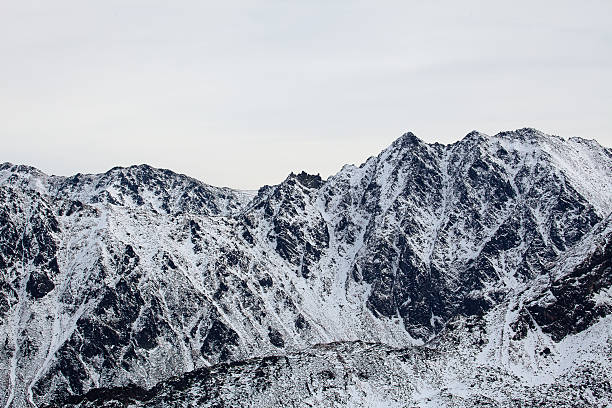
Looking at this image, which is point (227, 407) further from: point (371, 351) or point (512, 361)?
point (512, 361)

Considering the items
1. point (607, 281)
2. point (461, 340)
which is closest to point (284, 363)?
point (461, 340)

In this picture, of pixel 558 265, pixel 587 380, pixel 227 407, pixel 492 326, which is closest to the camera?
pixel 227 407

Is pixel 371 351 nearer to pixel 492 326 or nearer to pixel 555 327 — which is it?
pixel 492 326

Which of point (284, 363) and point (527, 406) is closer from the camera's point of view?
point (527, 406)

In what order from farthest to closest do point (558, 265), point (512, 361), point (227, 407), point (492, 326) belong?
point (558, 265), point (492, 326), point (512, 361), point (227, 407)

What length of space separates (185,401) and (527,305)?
77945mm

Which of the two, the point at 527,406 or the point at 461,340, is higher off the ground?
the point at 461,340

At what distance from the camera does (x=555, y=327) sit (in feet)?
575

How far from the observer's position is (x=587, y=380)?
508ft

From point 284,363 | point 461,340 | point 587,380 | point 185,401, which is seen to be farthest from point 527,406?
point 185,401

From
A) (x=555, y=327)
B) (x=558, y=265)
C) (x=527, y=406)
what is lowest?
(x=527, y=406)

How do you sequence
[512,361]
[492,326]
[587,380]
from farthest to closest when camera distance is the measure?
1. [492,326]
2. [512,361]
3. [587,380]

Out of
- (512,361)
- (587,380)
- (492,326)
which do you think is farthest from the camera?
(492,326)

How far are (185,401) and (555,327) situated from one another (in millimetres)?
77889
